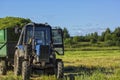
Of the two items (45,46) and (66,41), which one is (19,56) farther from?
(66,41)

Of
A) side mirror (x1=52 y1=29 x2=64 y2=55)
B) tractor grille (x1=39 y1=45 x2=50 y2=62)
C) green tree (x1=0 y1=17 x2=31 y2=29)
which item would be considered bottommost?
tractor grille (x1=39 y1=45 x2=50 y2=62)

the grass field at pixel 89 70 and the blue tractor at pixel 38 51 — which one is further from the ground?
the blue tractor at pixel 38 51

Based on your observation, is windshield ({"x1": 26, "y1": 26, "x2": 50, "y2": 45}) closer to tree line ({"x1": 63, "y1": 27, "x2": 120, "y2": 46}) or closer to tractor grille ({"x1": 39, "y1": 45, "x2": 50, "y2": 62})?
tractor grille ({"x1": 39, "y1": 45, "x2": 50, "y2": 62})

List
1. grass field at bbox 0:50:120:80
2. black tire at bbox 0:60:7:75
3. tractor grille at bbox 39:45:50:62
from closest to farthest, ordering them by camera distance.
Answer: grass field at bbox 0:50:120:80, tractor grille at bbox 39:45:50:62, black tire at bbox 0:60:7:75

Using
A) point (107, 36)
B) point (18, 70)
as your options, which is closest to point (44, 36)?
point (18, 70)

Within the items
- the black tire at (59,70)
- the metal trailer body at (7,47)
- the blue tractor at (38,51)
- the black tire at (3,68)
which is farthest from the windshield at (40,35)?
the black tire at (3,68)

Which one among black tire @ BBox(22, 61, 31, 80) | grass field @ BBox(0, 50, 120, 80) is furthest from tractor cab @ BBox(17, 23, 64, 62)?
grass field @ BBox(0, 50, 120, 80)

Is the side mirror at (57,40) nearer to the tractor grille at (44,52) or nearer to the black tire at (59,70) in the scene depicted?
the tractor grille at (44,52)

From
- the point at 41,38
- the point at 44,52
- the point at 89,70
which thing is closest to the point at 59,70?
the point at 44,52

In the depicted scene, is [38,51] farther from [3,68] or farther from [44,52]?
[3,68]

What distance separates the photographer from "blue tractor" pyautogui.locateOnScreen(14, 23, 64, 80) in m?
18.3

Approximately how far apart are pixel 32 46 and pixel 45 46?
0.74 meters

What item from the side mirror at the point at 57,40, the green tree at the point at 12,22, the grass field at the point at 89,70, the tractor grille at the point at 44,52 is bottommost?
the grass field at the point at 89,70

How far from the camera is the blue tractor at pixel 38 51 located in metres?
18.3
